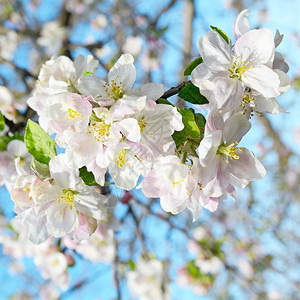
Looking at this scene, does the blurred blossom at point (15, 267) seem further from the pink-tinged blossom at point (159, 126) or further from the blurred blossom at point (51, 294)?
the pink-tinged blossom at point (159, 126)

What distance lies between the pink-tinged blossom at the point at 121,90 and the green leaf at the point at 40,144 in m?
0.17

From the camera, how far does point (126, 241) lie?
3.24 metres

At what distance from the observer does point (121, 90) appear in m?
0.65

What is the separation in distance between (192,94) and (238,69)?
0.36 feet

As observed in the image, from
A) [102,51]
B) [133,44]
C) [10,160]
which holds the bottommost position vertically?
[133,44]

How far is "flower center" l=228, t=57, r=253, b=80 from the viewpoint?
66 centimetres

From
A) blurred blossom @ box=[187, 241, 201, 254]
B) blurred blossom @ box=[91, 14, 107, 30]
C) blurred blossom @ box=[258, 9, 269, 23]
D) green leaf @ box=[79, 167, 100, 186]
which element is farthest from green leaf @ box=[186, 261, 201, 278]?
blurred blossom @ box=[258, 9, 269, 23]

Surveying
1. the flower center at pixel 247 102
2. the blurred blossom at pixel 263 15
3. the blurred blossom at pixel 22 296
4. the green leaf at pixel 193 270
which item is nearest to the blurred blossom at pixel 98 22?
the blurred blossom at pixel 263 15

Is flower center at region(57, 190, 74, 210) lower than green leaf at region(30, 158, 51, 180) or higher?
lower

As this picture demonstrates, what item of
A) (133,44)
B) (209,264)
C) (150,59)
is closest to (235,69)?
(209,264)

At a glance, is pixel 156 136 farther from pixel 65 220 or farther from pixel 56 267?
pixel 56 267

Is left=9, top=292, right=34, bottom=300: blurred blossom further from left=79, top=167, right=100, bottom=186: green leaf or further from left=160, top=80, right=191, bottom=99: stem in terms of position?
left=160, top=80, right=191, bottom=99: stem

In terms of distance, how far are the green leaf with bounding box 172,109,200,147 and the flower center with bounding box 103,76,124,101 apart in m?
0.13

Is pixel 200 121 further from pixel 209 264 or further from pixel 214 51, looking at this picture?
pixel 209 264
